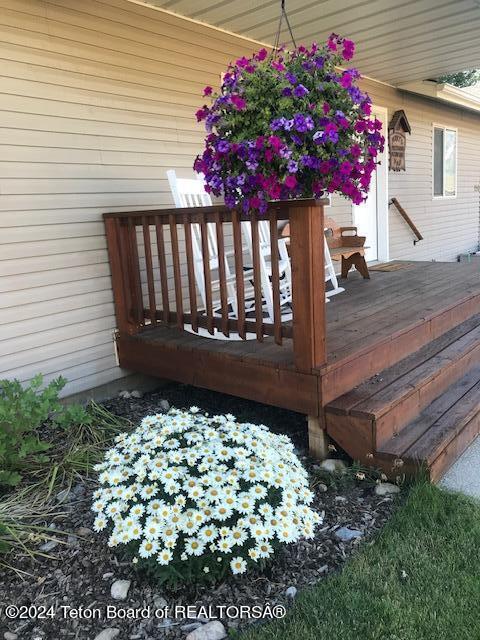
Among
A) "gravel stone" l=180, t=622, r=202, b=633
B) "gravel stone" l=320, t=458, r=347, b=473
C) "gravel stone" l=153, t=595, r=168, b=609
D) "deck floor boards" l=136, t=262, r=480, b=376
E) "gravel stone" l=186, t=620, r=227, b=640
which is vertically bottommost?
"gravel stone" l=180, t=622, r=202, b=633

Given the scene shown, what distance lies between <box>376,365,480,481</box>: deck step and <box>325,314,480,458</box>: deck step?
0.04 metres

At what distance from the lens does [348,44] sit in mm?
2275

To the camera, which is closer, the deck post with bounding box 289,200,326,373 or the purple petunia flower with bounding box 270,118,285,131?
the purple petunia flower with bounding box 270,118,285,131

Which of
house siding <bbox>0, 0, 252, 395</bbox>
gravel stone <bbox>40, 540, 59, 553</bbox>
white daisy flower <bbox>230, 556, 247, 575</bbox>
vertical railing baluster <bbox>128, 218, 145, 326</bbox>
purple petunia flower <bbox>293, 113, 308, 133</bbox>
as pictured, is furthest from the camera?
vertical railing baluster <bbox>128, 218, 145, 326</bbox>

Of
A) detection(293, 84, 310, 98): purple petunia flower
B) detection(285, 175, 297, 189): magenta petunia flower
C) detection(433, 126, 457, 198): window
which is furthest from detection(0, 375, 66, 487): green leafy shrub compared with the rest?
detection(433, 126, 457, 198): window

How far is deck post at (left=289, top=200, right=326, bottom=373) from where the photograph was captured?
7.58 ft

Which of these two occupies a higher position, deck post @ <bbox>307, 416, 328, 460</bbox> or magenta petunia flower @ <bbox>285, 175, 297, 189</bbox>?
magenta petunia flower @ <bbox>285, 175, 297, 189</bbox>

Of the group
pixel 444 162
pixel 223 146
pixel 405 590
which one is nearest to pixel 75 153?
pixel 223 146

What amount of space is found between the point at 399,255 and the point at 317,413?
4.98m

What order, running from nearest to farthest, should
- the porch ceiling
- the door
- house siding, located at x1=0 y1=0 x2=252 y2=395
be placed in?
house siding, located at x1=0 y1=0 x2=252 y2=395, the porch ceiling, the door

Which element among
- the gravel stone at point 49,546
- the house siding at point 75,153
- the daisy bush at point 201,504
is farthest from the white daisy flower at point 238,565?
the house siding at point 75,153

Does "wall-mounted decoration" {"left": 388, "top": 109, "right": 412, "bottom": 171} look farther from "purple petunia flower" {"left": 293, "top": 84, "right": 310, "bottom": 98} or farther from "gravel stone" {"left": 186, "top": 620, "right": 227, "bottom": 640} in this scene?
"gravel stone" {"left": 186, "top": 620, "right": 227, "bottom": 640}

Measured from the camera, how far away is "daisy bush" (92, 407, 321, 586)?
1655 millimetres

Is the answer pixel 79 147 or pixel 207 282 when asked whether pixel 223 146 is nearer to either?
pixel 207 282
